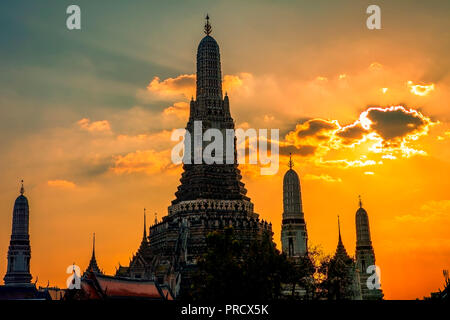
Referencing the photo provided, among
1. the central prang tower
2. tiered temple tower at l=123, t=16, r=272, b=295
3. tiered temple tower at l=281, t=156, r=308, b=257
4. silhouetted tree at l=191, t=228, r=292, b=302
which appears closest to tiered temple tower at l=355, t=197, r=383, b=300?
tiered temple tower at l=123, t=16, r=272, b=295

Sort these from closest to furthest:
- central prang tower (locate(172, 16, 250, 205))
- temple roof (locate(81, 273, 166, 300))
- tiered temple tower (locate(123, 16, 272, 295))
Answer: temple roof (locate(81, 273, 166, 300)) → tiered temple tower (locate(123, 16, 272, 295)) → central prang tower (locate(172, 16, 250, 205))

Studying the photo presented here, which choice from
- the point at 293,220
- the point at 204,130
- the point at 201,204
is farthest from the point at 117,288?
the point at 204,130

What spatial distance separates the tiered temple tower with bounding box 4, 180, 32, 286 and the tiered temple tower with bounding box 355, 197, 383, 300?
52.8 metres

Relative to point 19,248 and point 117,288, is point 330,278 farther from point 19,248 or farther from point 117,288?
point 19,248

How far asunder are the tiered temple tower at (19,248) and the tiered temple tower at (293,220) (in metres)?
42.2

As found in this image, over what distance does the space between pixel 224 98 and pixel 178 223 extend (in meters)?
22.4

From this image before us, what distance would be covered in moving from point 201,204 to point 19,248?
31.2 meters

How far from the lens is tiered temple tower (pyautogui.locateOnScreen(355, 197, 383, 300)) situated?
12606 cm

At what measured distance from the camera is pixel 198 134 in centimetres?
11906

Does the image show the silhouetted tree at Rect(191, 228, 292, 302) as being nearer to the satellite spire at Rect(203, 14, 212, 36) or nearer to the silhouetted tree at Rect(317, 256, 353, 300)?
the silhouetted tree at Rect(317, 256, 353, 300)

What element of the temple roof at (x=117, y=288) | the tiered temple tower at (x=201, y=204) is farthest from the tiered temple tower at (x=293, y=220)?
the temple roof at (x=117, y=288)

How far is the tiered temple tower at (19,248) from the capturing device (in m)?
121

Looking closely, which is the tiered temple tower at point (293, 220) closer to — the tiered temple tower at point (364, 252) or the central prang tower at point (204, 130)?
the central prang tower at point (204, 130)
